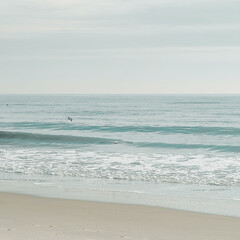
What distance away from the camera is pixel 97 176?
16.3m

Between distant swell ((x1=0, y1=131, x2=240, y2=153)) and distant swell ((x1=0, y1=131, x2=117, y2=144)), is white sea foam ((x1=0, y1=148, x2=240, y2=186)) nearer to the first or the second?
distant swell ((x1=0, y1=131, x2=240, y2=153))

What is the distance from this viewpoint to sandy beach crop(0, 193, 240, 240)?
28.2 ft

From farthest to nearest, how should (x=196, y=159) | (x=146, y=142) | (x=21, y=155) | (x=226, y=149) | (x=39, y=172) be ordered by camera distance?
(x=146, y=142) → (x=226, y=149) → (x=21, y=155) → (x=196, y=159) → (x=39, y=172)

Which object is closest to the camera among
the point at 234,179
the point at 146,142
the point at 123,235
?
the point at 123,235

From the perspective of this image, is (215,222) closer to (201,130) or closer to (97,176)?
(97,176)

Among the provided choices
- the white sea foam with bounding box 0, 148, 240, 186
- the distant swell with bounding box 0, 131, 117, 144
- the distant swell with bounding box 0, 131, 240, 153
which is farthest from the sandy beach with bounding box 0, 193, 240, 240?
Answer: the distant swell with bounding box 0, 131, 117, 144

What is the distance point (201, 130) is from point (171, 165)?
23082 mm

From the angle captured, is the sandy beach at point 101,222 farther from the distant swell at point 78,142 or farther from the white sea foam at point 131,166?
the distant swell at point 78,142

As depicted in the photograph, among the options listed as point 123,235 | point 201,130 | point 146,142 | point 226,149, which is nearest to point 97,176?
point 123,235

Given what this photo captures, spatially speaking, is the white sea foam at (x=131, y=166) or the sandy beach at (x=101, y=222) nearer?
the sandy beach at (x=101, y=222)

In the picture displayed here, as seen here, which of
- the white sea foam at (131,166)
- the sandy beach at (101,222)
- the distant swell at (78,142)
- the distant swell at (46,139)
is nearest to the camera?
the sandy beach at (101,222)

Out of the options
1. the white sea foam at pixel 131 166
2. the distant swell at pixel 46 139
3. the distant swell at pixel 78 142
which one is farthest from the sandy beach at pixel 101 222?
the distant swell at pixel 46 139

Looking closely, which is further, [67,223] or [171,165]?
[171,165]

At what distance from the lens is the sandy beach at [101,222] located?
8.60 meters
